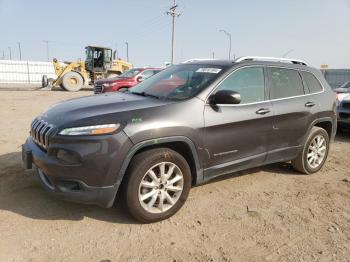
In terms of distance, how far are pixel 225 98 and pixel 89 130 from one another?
5.02 ft

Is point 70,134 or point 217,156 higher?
point 70,134

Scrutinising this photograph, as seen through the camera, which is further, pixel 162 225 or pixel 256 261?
pixel 162 225

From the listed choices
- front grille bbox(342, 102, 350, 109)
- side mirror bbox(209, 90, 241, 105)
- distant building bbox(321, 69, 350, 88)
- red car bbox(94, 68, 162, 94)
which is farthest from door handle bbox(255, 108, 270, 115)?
distant building bbox(321, 69, 350, 88)

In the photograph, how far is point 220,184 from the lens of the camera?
15.3ft

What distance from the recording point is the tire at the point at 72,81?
73.3 ft

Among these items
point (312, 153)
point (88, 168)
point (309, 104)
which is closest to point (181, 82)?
point (88, 168)

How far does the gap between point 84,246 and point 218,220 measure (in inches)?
56.3

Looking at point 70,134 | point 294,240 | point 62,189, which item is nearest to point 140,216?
point 62,189

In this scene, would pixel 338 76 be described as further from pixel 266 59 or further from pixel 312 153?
pixel 266 59

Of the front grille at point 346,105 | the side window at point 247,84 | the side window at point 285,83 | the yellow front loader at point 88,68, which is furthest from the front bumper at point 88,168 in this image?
the yellow front loader at point 88,68

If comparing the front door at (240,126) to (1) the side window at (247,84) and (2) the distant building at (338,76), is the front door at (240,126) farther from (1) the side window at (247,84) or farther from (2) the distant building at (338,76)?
(2) the distant building at (338,76)

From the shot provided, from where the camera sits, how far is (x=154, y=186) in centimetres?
349

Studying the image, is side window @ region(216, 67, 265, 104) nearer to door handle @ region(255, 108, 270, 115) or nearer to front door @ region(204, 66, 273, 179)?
front door @ region(204, 66, 273, 179)

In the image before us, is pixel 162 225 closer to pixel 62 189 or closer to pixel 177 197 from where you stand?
pixel 177 197
